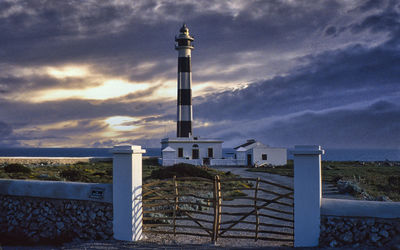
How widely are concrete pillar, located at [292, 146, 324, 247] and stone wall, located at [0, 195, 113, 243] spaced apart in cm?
385

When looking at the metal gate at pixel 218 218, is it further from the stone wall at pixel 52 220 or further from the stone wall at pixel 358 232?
the stone wall at pixel 52 220

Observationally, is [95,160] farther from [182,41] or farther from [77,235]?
[77,235]

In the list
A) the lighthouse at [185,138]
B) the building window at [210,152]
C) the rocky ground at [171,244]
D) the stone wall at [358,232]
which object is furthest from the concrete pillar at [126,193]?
the building window at [210,152]

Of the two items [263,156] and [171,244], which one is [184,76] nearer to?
[263,156]

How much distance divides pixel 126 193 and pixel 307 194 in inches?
141

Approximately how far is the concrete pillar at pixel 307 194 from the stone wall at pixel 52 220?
12.6ft

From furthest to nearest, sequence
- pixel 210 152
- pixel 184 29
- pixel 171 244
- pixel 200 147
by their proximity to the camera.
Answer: pixel 210 152 → pixel 200 147 → pixel 184 29 → pixel 171 244

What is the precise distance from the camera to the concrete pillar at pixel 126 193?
25.4ft

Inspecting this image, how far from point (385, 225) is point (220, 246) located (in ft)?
10.1

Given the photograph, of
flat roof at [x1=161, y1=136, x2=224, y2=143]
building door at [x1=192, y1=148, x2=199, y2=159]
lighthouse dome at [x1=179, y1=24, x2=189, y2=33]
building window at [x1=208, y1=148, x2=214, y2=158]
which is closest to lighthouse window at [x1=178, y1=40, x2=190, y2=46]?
lighthouse dome at [x1=179, y1=24, x2=189, y2=33]

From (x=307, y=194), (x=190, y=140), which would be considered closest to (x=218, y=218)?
(x=307, y=194)

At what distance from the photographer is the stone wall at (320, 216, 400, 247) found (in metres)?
6.77

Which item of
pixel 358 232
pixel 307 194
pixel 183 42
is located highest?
pixel 183 42

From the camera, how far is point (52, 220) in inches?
336
